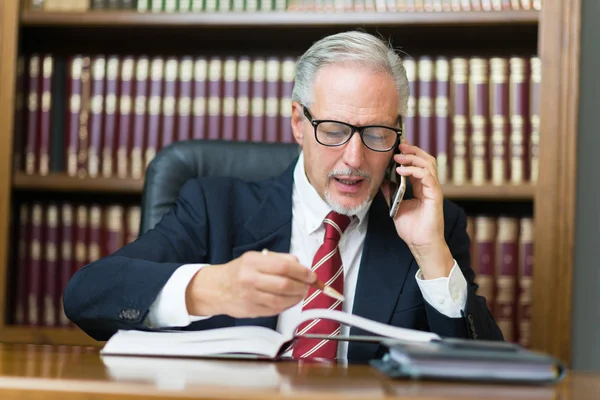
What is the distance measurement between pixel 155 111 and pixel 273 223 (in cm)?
76

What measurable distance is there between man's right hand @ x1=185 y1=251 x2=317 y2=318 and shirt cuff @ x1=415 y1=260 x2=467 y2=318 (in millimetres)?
422

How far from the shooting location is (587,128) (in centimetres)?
218

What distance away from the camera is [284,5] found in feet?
7.18

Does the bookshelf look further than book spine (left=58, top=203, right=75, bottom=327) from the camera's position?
No

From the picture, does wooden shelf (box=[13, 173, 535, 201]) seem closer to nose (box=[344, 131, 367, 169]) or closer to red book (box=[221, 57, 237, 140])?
red book (box=[221, 57, 237, 140])

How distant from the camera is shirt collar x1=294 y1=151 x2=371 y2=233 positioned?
5.38 ft

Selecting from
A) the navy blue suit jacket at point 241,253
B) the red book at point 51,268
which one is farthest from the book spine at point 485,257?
the red book at point 51,268

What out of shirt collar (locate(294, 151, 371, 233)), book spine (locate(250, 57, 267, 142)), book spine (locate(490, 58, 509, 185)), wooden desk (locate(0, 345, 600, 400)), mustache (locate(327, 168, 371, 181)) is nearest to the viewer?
wooden desk (locate(0, 345, 600, 400))

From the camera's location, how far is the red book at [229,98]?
222 centimetres

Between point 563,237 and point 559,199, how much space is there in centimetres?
10

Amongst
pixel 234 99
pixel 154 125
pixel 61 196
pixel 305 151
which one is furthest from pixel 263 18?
pixel 61 196

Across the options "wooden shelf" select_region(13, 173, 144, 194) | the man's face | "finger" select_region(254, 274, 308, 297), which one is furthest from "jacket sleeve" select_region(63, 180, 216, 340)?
"wooden shelf" select_region(13, 173, 144, 194)

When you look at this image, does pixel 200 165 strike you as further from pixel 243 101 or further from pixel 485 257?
pixel 485 257

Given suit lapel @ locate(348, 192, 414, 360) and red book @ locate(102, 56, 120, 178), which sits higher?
red book @ locate(102, 56, 120, 178)
